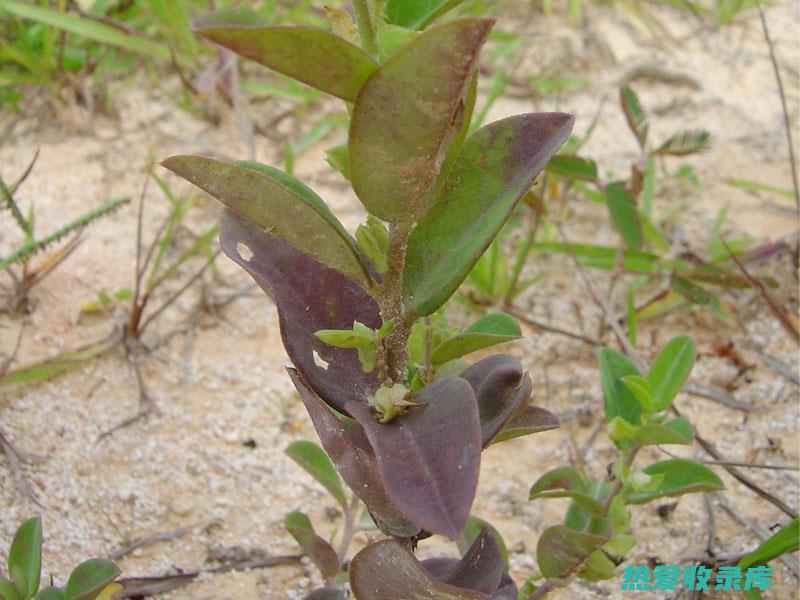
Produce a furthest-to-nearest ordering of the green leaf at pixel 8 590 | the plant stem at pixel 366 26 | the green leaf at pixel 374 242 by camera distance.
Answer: the green leaf at pixel 8 590 → the green leaf at pixel 374 242 → the plant stem at pixel 366 26

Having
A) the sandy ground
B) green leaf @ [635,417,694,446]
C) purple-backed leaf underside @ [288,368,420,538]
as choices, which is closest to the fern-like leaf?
the sandy ground

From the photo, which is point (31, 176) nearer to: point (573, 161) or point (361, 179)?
point (573, 161)

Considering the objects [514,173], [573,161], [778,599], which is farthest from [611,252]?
[514,173]

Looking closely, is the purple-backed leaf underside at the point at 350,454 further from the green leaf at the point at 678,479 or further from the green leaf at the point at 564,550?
the green leaf at the point at 678,479

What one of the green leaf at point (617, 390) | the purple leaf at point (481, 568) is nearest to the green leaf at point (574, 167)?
the green leaf at point (617, 390)

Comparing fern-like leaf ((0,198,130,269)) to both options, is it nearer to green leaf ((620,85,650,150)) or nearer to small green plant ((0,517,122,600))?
small green plant ((0,517,122,600))
